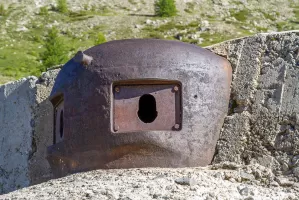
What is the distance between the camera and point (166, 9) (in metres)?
63.0

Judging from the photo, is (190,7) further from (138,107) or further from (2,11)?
(138,107)

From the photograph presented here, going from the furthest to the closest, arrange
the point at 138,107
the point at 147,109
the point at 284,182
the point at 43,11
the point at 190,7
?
the point at 190,7 < the point at 43,11 < the point at 147,109 < the point at 138,107 < the point at 284,182

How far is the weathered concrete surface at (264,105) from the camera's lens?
23.0 ft

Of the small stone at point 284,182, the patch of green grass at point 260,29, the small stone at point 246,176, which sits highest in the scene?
the small stone at point 246,176

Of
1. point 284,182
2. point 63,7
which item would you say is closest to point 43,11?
point 63,7

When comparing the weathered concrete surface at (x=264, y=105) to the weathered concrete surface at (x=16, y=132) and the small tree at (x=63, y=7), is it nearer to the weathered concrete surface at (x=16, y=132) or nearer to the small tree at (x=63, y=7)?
the weathered concrete surface at (x=16, y=132)

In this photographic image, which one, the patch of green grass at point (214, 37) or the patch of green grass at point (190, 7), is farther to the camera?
the patch of green grass at point (190, 7)

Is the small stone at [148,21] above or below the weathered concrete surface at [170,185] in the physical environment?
below

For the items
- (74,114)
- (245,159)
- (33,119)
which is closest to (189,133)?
(245,159)

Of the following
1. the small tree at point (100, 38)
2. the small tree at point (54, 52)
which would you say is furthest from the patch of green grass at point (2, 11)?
the small tree at point (100, 38)

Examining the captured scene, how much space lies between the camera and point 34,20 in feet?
196

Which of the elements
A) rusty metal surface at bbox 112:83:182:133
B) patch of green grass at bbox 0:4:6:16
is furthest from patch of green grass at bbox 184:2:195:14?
rusty metal surface at bbox 112:83:182:133

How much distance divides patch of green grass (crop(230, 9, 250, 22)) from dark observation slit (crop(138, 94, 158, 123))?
5444 centimetres

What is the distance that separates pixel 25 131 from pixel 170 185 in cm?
424
